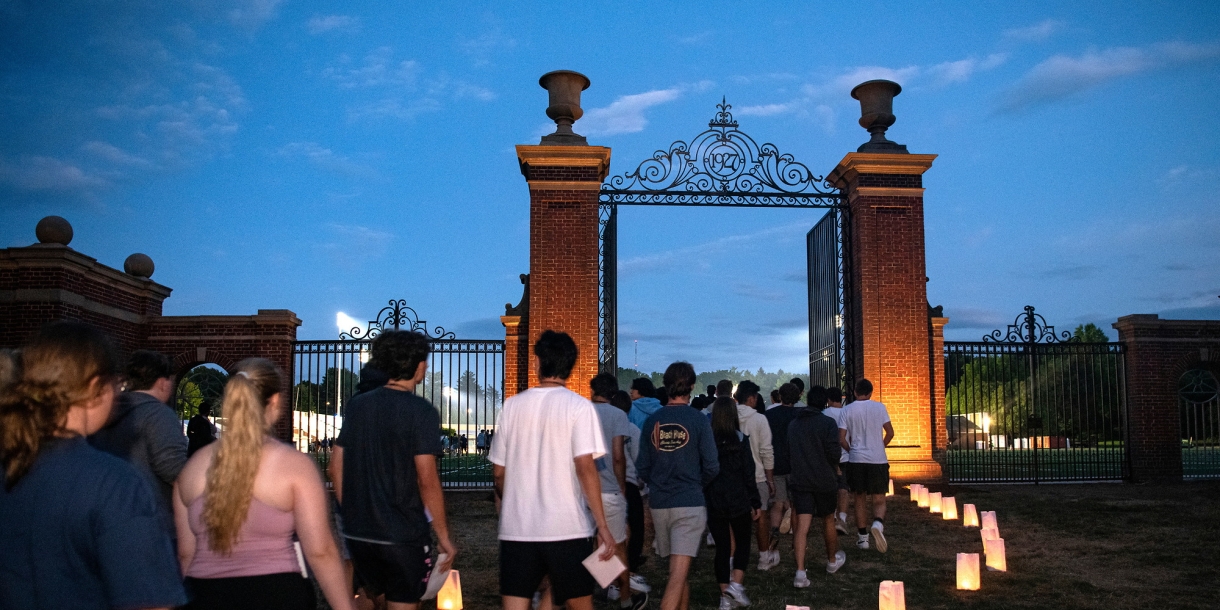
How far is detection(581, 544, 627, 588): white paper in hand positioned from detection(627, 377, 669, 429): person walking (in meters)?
3.44

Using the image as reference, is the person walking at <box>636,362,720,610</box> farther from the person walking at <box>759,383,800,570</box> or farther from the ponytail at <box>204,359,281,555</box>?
the ponytail at <box>204,359,281,555</box>

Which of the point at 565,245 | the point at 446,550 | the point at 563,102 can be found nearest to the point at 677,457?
the point at 446,550

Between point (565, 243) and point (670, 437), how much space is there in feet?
25.6

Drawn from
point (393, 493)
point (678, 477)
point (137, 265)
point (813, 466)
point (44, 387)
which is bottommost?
point (813, 466)

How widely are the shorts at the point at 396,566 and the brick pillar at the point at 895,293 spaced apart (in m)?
10.7

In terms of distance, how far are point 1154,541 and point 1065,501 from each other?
3.72 m

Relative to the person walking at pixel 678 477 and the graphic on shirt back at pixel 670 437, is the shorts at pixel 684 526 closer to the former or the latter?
the person walking at pixel 678 477

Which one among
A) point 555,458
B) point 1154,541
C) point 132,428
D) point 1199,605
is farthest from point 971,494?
point 132,428

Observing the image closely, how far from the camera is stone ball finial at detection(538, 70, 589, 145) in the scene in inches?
544

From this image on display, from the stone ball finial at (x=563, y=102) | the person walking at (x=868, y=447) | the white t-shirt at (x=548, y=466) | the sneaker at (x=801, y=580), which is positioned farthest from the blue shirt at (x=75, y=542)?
the stone ball finial at (x=563, y=102)

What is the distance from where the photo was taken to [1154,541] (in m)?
10.2

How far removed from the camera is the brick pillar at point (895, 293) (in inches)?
539

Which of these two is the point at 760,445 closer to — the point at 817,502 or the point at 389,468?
the point at 817,502

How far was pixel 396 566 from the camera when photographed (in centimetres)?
411
